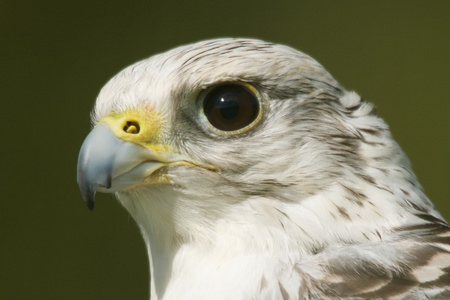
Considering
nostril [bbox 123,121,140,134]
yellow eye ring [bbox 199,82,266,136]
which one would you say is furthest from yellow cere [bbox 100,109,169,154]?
yellow eye ring [bbox 199,82,266,136]

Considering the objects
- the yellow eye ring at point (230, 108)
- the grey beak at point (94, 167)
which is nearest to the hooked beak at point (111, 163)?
the grey beak at point (94, 167)

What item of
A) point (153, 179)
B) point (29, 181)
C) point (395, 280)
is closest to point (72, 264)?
point (29, 181)

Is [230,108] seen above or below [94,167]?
above

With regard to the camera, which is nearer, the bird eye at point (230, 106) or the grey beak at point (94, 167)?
the grey beak at point (94, 167)

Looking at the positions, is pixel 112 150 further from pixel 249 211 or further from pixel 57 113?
pixel 57 113

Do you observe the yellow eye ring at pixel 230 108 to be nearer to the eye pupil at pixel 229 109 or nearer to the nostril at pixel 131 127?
the eye pupil at pixel 229 109

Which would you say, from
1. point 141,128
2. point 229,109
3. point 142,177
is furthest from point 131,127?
point 229,109

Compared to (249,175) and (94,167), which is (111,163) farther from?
(249,175)

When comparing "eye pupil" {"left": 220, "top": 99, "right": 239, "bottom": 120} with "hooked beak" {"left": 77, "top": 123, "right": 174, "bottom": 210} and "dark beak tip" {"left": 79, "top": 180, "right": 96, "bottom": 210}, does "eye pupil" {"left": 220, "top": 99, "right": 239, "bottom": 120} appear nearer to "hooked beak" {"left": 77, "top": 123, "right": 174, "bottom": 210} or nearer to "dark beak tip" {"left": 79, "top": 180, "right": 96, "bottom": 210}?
"hooked beak" {"left": 77, "top": 123, "right": 174, "bottom": 210}
